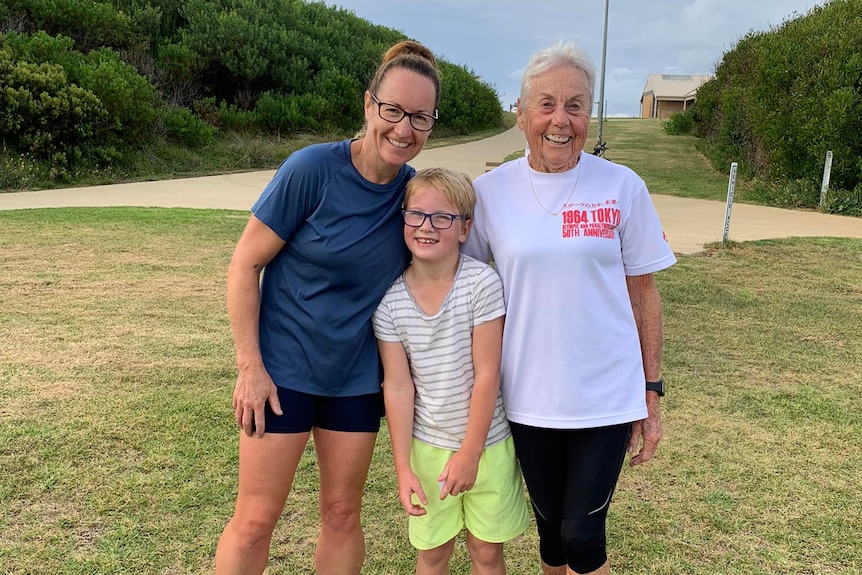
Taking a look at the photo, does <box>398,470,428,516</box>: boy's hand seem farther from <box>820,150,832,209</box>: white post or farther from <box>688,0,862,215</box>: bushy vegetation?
<box>688,0,862,215</box>: bushy vegetation

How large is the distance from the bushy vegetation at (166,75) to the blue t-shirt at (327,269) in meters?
14.7

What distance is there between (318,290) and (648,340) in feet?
3.20

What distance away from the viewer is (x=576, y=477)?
1891mm

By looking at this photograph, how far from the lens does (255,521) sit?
2.02m

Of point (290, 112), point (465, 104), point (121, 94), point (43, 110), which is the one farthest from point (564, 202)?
point (465, 104)

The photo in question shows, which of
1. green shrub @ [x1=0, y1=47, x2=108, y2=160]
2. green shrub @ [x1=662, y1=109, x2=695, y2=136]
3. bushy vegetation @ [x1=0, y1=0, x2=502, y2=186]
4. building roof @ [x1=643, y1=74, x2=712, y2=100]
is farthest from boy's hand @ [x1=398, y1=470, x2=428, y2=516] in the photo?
building roof @ [x1=643, y1=74, x2=712, y2=100]

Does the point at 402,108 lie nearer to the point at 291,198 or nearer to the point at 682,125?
the point at 291,198

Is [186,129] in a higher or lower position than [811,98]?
→ lower

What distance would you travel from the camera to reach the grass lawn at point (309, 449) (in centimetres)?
277

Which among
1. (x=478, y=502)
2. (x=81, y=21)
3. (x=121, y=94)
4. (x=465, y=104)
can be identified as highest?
(x=81, y=21)

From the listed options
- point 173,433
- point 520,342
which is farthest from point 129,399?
point 520,342

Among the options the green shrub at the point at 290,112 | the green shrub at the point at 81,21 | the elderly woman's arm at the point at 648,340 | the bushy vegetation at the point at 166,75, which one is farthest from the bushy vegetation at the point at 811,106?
the green shrub at the point at 81,21

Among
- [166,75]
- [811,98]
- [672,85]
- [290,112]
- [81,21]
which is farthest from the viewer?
[672,85]

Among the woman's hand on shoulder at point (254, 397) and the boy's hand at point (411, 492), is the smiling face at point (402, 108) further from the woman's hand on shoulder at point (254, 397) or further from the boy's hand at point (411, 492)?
the boy's hand at point (411, 492)
